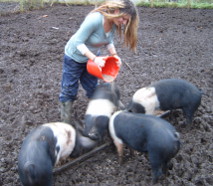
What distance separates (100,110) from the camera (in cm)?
277

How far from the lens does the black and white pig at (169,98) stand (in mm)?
2878

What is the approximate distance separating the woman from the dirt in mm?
412

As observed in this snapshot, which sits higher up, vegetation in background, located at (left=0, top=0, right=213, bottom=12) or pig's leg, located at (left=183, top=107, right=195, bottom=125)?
pig's leg, located at (left=183, top=107, right=195, bottom=125)

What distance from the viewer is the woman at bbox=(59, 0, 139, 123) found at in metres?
2.43

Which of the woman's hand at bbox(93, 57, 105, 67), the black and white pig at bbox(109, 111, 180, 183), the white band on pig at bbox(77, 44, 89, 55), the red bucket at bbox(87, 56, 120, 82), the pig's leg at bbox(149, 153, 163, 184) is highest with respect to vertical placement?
the white band on pig at bbox(77, 44, 89, 55)

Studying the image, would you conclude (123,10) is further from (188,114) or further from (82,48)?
(188,114)

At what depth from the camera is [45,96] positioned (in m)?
3.55

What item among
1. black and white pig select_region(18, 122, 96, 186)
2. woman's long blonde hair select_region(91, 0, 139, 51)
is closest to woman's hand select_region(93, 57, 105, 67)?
woman's long blonde hair select_region(91, 0, 139, 51)

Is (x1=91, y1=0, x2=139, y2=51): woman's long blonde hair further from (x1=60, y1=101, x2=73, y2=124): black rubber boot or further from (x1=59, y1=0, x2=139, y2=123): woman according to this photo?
(x1=60, y1=101, x2=73, y2=124): black rubber boot

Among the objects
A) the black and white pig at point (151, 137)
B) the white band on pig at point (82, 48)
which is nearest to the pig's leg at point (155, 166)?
the black and white pig at point (151, 137)

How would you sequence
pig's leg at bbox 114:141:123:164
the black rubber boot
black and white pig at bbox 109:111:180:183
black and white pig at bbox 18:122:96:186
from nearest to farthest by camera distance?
black and white pig at bbox 18:122:96:186, black and white pig at bbox 109:111:180:183, pig's leg at bbox 114:141:123:164, the black rubber boot

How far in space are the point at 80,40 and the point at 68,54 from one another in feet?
1.01

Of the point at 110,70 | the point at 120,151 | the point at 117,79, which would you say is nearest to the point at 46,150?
the point at 120,151

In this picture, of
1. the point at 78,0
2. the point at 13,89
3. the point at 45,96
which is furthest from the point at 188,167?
the point at 78,0
